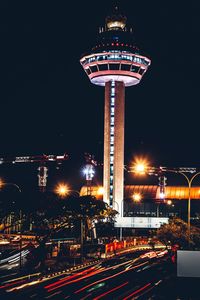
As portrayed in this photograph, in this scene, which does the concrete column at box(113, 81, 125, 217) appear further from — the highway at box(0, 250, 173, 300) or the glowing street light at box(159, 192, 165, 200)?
the highway at box(0, 250, 173, 300)

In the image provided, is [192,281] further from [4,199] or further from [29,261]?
[4,199]

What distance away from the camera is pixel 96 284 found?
168 feet

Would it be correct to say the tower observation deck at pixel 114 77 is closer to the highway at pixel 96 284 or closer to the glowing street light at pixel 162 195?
the glowing street light at pixel 162 195

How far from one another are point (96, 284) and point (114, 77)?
116 meters

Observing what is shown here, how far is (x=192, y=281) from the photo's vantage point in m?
48.8

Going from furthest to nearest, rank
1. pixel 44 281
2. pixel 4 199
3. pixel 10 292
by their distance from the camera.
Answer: pixel 4 199 → pixel 44 281 → pixel 10 292

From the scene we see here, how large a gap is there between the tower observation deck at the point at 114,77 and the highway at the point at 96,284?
3503 inches

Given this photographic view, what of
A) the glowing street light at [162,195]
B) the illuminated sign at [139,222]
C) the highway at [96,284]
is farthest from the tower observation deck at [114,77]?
the highway at [96,284]

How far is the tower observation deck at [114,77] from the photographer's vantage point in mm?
158125


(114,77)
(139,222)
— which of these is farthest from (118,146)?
(139,222)

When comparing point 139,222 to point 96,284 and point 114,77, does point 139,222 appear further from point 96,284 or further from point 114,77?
point 96,284

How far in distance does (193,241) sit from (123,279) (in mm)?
20272

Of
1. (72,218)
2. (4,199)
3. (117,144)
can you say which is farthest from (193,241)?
(117,144)

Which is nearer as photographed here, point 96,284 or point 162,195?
point 96,284
